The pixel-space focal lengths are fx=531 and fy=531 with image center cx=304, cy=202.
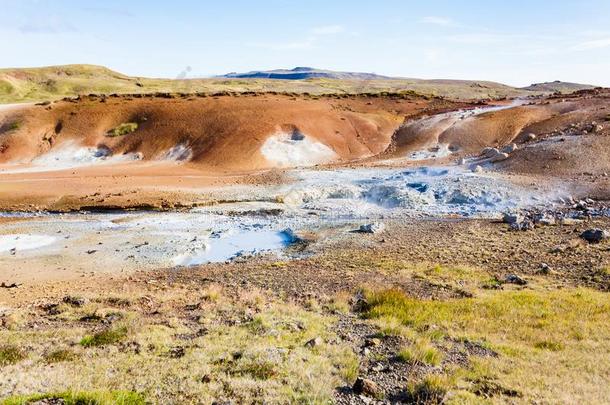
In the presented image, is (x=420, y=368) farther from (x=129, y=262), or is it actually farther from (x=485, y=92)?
(x=485, y=92)

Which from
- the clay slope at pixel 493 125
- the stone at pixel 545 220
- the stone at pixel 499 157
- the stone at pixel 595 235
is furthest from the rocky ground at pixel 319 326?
the clay slope at pixel 493 125

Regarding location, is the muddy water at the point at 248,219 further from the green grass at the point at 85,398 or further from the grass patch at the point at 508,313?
the green grass at the point at 85,398

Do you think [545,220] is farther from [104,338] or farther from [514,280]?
[104,338]

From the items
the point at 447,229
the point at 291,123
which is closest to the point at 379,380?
the point at 447,229

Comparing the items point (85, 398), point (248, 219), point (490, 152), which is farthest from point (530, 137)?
point (85, 398)

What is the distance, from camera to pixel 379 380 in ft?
35.4

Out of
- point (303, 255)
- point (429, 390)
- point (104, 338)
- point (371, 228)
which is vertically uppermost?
point (429, 390)

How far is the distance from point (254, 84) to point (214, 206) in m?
93.1

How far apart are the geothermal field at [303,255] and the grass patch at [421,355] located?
0.18ft

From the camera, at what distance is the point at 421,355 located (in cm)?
1184

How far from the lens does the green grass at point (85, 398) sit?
30.0 ft

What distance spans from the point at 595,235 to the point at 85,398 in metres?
Answer: 23.5

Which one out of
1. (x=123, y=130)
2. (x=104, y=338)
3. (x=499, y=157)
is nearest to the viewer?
(x=104, y=338)

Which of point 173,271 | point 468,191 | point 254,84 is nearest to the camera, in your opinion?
point 173,271
